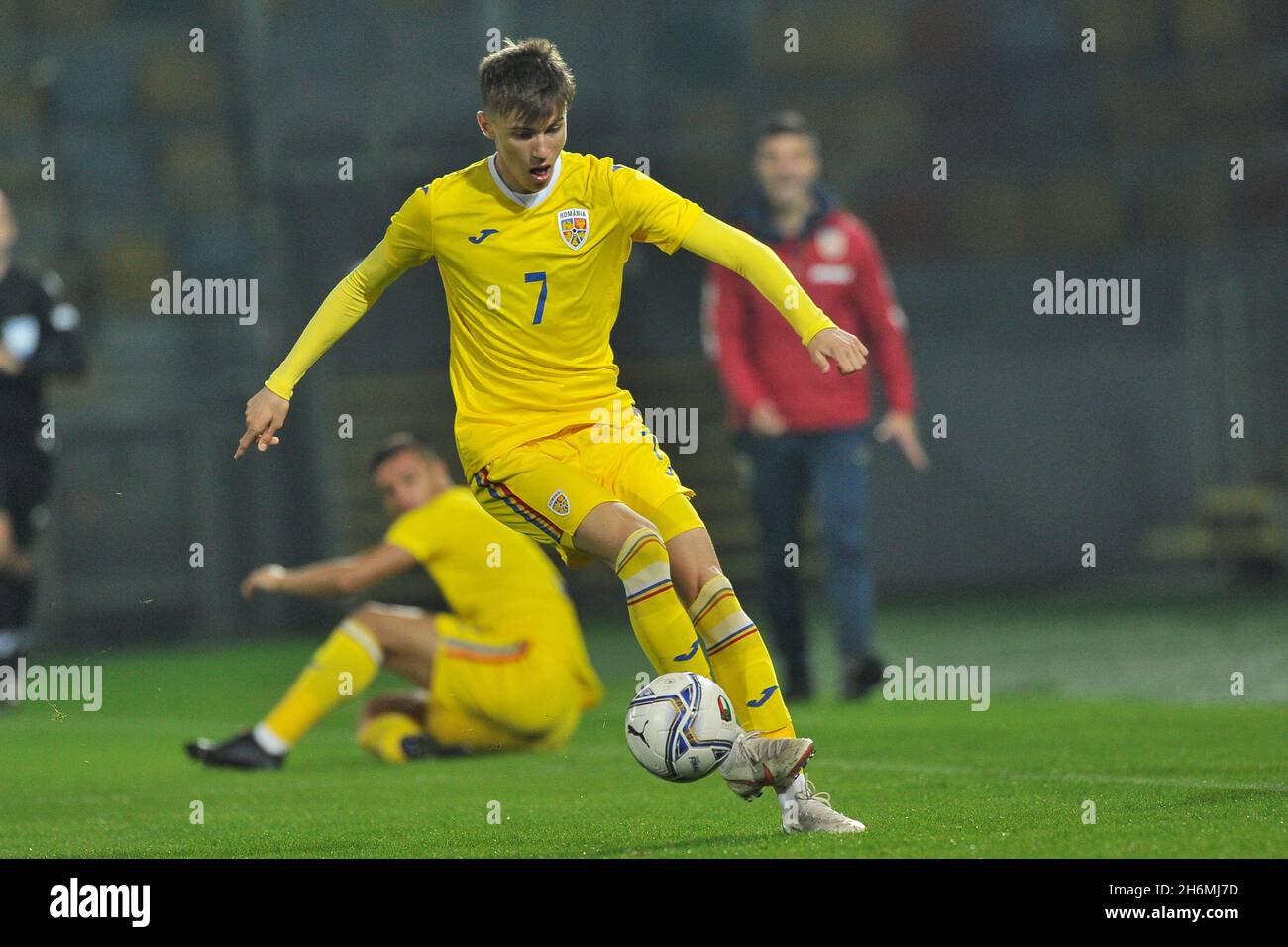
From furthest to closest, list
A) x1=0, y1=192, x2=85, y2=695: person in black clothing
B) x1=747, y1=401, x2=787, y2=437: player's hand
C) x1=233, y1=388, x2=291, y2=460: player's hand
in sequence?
x1=0, y1=192, x2=85, y2=695: person in black clothing, x1=747, y1=401, x2=787, y2=437: player's hand, x1=233, y1=388, x2=291, y2=460: player's hand

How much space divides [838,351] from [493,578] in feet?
9.94

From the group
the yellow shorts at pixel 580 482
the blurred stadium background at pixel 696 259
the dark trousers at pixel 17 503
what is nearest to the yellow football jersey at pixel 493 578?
the yellow shorts at pixel 580 482

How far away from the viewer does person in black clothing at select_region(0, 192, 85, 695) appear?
10406 mm

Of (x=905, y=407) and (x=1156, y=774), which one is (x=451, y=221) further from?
(x=905, y=407)

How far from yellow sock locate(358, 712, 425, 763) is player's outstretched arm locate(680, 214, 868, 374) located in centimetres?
297

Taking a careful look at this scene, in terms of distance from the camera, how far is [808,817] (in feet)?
15.5

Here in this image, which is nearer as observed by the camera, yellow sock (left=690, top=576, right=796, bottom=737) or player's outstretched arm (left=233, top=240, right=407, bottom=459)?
yellow sock (left=690, top=576, right=796, bottom=737)

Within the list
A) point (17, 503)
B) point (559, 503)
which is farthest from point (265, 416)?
point (17, 503)

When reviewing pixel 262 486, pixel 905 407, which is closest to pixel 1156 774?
pixel 905 407

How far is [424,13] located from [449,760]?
8059 mm

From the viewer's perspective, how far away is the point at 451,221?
199 inches

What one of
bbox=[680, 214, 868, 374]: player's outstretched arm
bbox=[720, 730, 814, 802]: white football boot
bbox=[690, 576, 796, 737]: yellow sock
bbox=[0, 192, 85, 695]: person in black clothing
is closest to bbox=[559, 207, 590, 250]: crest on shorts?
bbox=[680, 214, 868, 374]: player's outstretched arm

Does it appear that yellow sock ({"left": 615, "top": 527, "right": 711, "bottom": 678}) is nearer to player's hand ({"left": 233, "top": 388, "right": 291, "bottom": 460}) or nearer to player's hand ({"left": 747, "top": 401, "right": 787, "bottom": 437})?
player's hand ({"left": 233, "top": 388, "right": 291, "bottom": 460})
